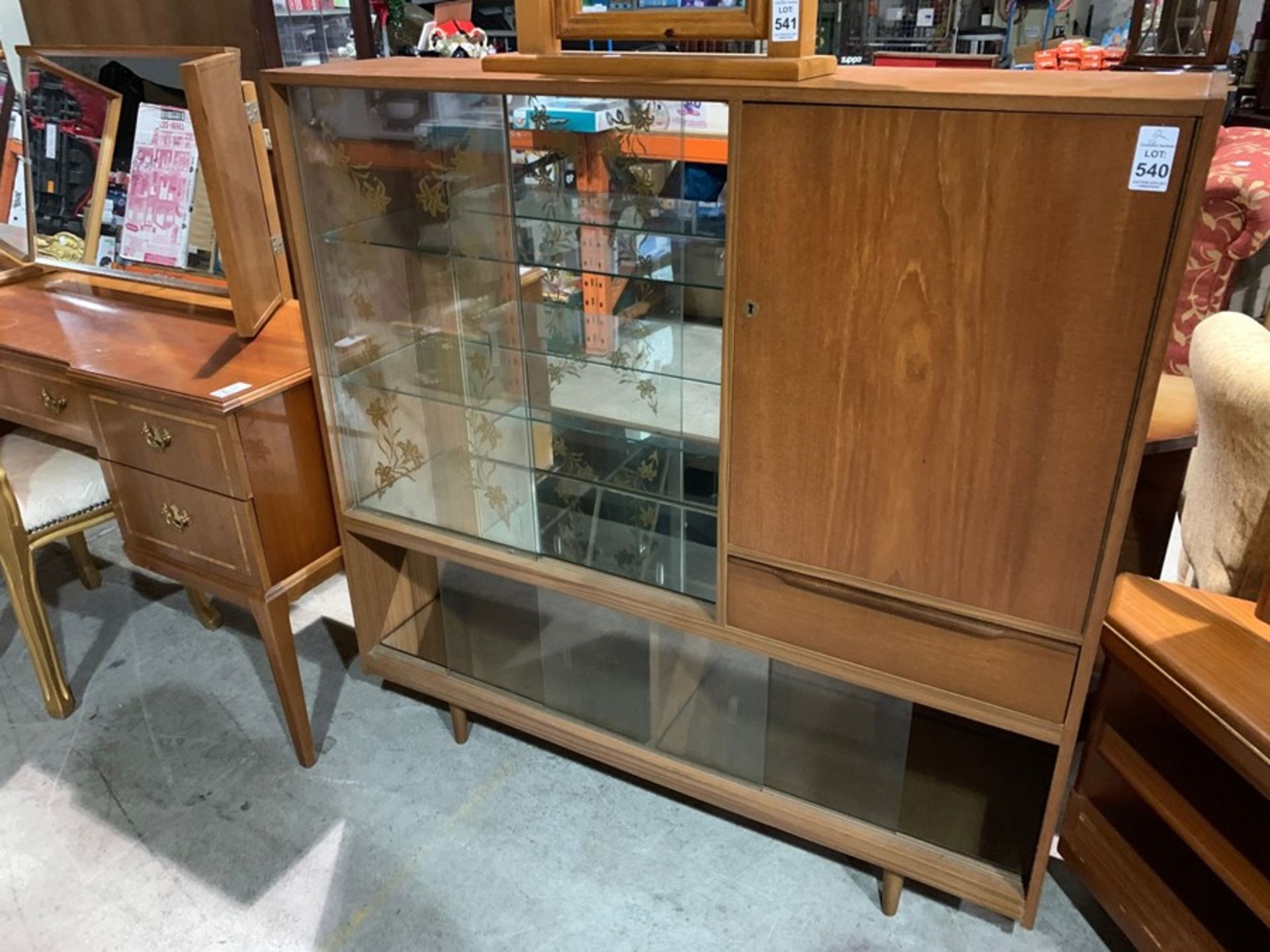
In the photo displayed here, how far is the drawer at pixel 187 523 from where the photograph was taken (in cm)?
152

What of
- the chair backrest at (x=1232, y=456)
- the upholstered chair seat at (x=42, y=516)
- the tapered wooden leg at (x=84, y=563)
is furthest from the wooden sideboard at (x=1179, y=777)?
the tapered wooden leg at (x=84, y=563)

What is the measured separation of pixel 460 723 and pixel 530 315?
0.78 meters

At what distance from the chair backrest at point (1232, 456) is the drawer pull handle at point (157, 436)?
153 centimetres

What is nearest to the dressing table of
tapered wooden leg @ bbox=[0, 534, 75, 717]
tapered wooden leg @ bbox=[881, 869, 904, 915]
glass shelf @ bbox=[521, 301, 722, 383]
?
tapered wooden leg @ bbox=[0, 534, 75, 717]

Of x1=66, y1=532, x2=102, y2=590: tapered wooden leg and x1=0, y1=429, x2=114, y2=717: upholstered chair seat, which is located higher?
x1=0, y1=429, x2=114, y2=717: upholstered chair seat

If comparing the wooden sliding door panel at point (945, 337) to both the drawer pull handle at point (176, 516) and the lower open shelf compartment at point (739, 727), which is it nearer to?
the lower open shelf compartment at point (739, 727)

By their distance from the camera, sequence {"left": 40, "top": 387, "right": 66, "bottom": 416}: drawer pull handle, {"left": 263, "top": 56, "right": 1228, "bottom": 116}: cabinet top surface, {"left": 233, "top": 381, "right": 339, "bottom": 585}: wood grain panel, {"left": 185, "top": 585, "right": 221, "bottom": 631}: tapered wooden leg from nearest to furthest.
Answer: {"left": 263, "top": 56, "right": 1228, "bottom": 116}: cabinet top surface, {"left": 233, "top": 381, "right": 339, "bottom": 585}: wood grain panel, {"left": 40, "top": 387, "right": 66, "bottom": 416}: drawer pull handle, {"left": 185, "top": 585, "right": 221, "bottom": 631}: tapered wooden leg

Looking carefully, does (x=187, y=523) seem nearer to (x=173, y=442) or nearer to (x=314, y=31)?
(x=173, y=442)

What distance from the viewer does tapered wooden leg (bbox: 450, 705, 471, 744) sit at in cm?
175

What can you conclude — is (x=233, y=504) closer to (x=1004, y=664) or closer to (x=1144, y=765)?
(x=1004, y=664)

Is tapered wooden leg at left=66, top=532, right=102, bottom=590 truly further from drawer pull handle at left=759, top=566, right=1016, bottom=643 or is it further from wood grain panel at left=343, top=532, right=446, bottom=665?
drawer pull handle at left=759, top=566, right=1016, bottom=643

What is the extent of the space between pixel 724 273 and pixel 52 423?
53.1 inches

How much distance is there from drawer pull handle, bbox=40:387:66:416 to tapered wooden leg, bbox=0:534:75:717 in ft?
0.77

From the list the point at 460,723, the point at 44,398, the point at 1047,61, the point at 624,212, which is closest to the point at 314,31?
the point at 44,398
